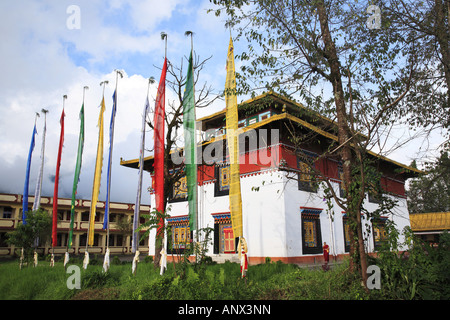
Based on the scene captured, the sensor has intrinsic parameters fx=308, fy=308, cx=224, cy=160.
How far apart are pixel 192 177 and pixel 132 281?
364 centimetres

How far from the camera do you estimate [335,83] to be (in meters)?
8.16

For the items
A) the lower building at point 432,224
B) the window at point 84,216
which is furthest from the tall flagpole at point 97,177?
the lower building at point 432,224

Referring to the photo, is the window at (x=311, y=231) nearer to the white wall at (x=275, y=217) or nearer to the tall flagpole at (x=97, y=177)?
the white wall at (x=275, y=217)

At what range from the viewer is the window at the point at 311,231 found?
52.4 feet

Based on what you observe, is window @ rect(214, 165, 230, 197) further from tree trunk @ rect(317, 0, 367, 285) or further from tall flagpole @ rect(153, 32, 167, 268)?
tree trunk @ rect(317, 0, 367, 285)

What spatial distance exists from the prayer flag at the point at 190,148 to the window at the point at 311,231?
797 cm

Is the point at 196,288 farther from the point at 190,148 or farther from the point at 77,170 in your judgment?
the point at 77,170

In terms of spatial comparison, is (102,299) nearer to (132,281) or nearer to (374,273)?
(132,281)

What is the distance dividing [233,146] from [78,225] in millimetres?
30609

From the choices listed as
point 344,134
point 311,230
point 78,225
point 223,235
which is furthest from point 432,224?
point 78,225

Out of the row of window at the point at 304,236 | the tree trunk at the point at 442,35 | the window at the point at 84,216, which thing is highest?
the tree trunk at the point at 442,35

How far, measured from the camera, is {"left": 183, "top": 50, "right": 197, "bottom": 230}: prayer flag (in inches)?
393

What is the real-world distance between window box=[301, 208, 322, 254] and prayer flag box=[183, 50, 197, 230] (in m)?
7.97

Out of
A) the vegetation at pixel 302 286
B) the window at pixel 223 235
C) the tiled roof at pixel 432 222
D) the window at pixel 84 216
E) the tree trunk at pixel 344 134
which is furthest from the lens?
the window at pixel 84 216
